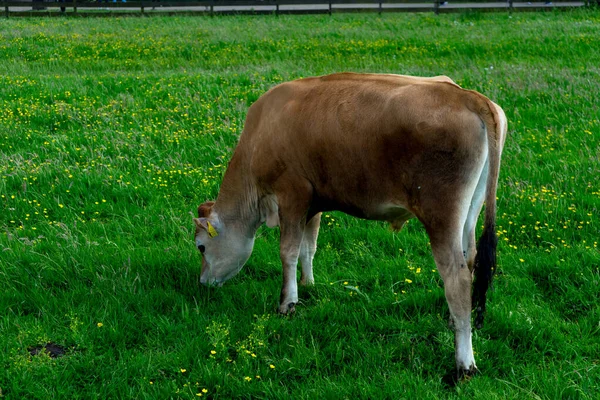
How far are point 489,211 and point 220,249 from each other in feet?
8.31

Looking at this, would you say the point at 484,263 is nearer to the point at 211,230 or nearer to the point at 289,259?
the point at 289,259

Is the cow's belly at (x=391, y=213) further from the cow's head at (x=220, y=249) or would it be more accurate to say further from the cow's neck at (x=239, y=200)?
the cow's head at (x=220, y=249)

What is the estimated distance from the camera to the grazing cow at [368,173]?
455 centimetres

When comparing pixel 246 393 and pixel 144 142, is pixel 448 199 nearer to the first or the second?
pixel 246 393

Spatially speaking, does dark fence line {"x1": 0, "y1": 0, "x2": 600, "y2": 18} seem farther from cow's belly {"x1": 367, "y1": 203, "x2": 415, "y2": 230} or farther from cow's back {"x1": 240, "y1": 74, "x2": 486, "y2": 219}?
cow's belly {"x1": 367, "y1": 203, "x2": 415, "y2": 230}

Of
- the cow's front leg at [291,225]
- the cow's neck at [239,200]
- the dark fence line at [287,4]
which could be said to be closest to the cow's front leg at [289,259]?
the cow's front leg at [291,225]

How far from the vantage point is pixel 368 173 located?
500 centimetres

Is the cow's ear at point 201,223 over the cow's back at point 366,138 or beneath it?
beneath

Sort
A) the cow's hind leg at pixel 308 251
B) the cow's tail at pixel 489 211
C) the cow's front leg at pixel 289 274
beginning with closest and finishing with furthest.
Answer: the cow's tail at pixel 489 211, the cow's front leg at pixel 289 274, the cow's hind leg at pixel 308 251

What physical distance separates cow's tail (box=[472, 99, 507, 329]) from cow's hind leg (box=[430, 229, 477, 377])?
8 centimetres

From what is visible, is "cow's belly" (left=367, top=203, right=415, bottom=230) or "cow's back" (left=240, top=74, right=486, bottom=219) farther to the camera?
"cow's belly" (left=367, top=203, right=415, bottom=230)

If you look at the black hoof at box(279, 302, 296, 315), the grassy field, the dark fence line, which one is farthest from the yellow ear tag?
the dark fence line

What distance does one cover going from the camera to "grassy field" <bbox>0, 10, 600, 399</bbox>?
4.76 m

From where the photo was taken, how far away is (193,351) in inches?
198
